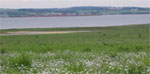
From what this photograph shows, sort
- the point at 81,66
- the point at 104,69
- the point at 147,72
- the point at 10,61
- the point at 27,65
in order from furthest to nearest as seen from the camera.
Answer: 1. the point at 10,61
2. the point at 27,65
3. the point at 81,66
4. the point at 104,69
5. the point at 147,72

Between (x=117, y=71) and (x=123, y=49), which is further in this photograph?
(x=123, y=49)

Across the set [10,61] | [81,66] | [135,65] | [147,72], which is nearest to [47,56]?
[10,61]

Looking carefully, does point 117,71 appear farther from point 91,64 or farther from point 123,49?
point 123,49

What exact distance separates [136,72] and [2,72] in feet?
13.9

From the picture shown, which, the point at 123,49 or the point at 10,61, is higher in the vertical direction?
the point at 10,61

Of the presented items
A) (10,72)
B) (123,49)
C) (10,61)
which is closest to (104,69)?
(10,72)

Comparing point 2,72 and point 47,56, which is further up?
point 2,72

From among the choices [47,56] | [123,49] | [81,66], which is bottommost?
[123,49]

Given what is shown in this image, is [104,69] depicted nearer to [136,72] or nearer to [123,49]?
[136,72]

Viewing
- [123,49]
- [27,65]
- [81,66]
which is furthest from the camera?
[123,49]

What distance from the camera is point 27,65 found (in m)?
13.2

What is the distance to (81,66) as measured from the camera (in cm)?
1202

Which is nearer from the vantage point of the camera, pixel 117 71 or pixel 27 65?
pixel 117 71

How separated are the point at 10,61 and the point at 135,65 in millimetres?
5192
